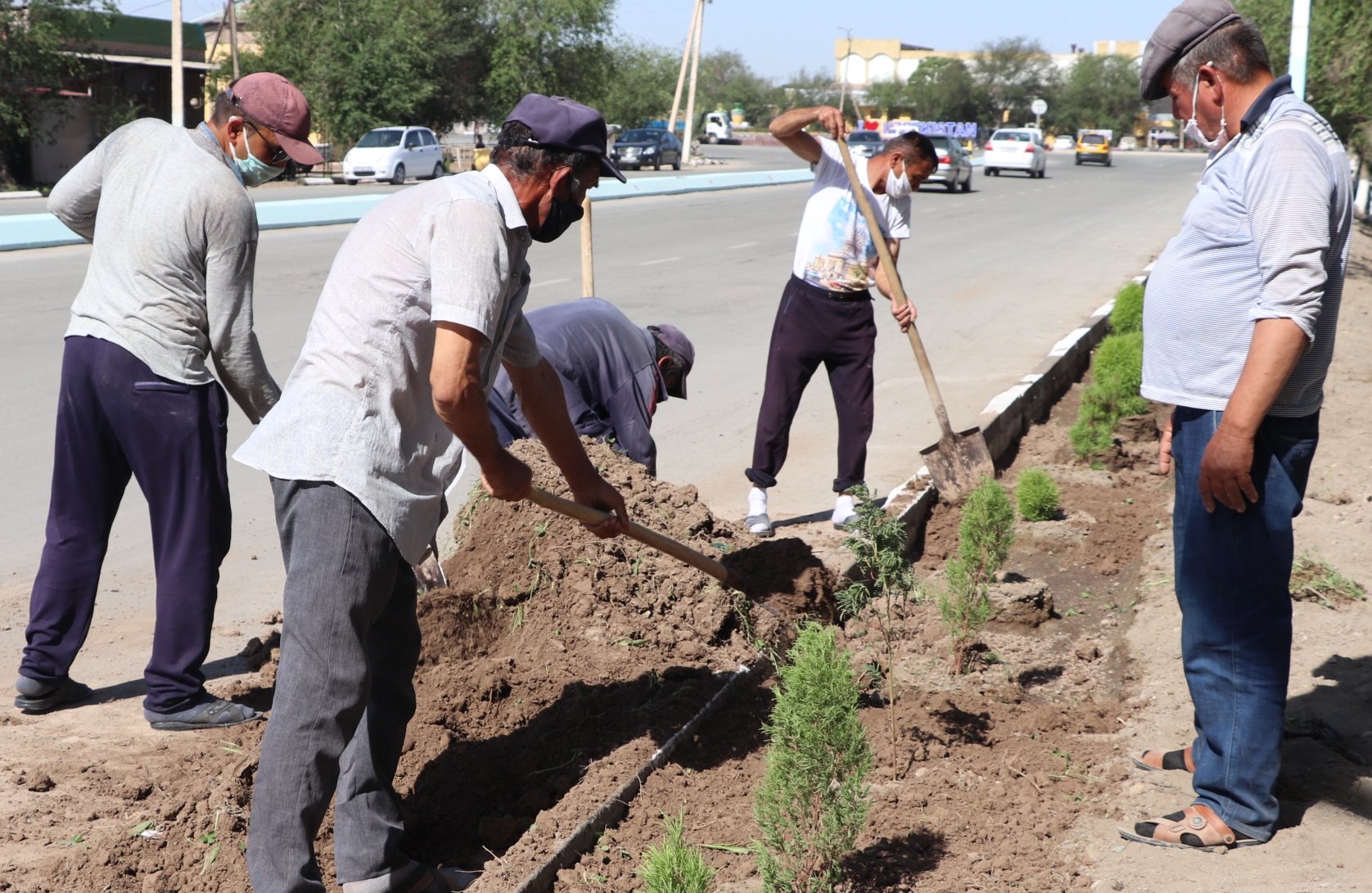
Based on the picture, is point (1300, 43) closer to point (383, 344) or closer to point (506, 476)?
point (506, 476)

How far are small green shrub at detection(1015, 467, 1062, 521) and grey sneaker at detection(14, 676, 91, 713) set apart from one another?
434 centimetres

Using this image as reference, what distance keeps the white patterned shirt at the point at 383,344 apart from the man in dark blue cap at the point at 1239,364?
1656 mm

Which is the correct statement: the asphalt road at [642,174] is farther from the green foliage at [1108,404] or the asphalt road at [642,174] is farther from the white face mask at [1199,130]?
the white face mask at [1199,130]

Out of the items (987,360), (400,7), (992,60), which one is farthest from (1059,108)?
(987,360)

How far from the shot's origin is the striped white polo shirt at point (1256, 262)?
2.65 meters

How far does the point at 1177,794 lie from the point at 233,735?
279 cm

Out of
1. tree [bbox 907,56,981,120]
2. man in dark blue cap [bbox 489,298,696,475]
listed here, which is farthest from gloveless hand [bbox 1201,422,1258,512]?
tree [bbox 907,56,981,120]

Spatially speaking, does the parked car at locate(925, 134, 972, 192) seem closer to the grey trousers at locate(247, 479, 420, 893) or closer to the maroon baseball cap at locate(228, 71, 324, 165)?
the maroon baseball cap at locate(228, 71, 324, 165)

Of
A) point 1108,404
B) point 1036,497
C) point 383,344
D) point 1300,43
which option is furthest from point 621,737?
point 1300,43

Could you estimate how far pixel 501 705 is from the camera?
3.83 m

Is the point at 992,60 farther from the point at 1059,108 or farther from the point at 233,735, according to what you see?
the point at 233,735

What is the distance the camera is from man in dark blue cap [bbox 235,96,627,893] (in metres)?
2.47

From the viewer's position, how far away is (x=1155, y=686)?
4129mm

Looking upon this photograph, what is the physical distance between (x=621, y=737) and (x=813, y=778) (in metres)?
1.02
